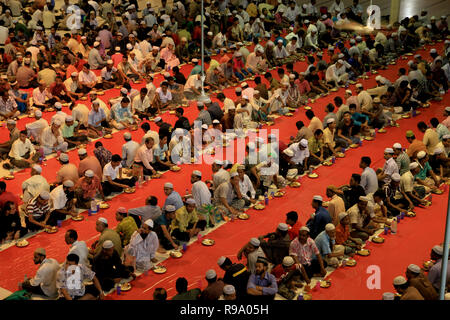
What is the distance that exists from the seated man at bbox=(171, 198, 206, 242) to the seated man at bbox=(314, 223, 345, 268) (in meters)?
2.25

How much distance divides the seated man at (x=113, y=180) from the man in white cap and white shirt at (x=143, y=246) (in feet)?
8.80

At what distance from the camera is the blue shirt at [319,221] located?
1212cm

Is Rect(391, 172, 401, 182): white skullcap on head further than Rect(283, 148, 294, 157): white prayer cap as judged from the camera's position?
No

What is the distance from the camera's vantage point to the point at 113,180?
47.0 ft

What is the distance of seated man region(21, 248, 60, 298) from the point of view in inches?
430

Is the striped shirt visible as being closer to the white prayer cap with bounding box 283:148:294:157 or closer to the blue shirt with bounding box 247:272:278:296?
the blue shirt with bounding box 247:272:278:296

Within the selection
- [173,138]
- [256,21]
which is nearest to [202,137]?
[173,138]

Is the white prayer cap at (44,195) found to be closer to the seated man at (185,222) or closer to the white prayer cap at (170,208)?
the white prayer cap at (170,208)

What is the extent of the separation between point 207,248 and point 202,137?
4276mm

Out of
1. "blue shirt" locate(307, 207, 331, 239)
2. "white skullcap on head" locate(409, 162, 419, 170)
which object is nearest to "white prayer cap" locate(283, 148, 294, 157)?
"white skullcap on head" locate(409, 162, 419, 170)

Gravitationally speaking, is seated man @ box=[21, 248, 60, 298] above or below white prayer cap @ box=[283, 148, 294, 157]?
below

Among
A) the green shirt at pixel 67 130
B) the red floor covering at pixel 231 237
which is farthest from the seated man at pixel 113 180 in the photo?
the green shirt at pixel 67 130

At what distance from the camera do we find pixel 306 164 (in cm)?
1534

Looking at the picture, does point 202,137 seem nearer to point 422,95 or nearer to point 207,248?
point 207,248
